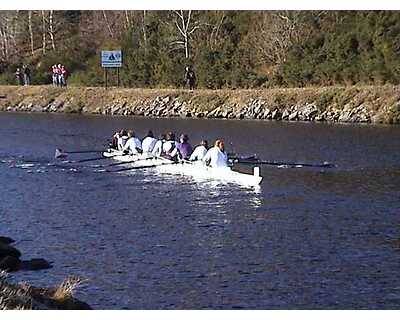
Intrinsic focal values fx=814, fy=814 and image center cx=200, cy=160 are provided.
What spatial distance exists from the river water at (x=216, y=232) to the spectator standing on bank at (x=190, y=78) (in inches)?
744

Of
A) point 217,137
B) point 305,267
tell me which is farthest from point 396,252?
point 217,137

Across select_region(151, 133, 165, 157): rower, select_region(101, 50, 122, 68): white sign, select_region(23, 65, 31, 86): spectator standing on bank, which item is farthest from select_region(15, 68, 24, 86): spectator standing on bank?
select_region(151, 133, 165, 157): rower

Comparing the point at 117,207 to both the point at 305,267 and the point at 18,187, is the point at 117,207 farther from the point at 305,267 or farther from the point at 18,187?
the point at 305,267

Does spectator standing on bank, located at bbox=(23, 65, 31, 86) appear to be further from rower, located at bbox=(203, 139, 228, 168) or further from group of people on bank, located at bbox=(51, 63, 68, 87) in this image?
rower, located at bbox=(203, 139, 228, 168)

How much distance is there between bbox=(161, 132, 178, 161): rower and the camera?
2214cm

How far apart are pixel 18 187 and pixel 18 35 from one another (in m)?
37.2

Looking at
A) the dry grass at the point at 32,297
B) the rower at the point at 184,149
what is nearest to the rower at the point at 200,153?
the rower at the point at 184,149

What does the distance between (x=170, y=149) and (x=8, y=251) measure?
1061cm

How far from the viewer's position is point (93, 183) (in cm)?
2036

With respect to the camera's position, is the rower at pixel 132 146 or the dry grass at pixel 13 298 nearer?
the dry grass at pixel 13 298

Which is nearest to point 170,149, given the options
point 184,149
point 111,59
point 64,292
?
point 184,149

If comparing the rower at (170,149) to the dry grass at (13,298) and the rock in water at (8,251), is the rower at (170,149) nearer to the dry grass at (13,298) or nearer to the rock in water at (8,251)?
the rock in water at (8,251)

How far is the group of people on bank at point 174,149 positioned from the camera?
19.7 metres
